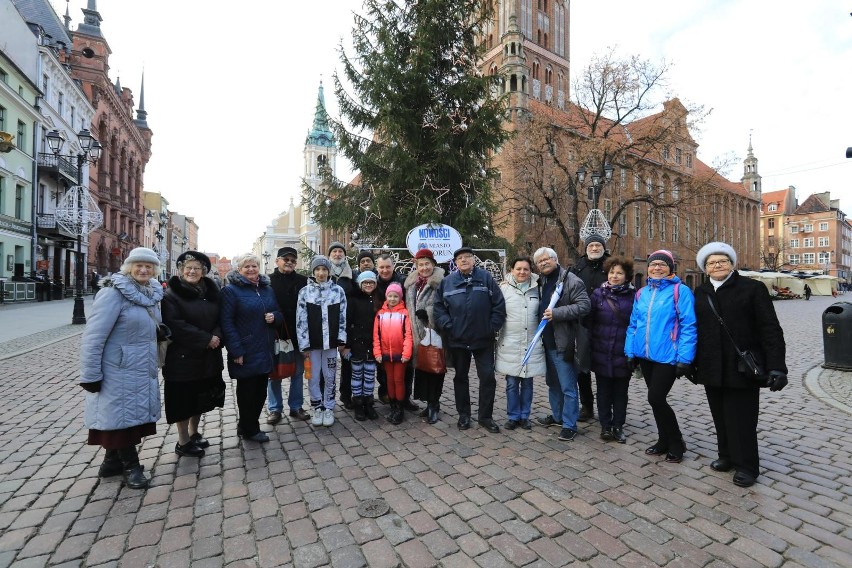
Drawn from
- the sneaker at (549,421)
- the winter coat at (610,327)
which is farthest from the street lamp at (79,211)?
the winter coat at (610,327)

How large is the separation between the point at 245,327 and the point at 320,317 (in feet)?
2.63

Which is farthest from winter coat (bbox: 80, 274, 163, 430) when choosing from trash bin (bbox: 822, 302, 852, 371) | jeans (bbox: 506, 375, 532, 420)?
trash bin (bbox: 822, 302, 852, 371)

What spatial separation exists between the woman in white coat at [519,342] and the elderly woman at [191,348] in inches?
117

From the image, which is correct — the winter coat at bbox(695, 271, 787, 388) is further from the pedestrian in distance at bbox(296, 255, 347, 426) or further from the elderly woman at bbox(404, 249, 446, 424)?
the pedestrian in distance at bbox(296, 255, 347, 426)

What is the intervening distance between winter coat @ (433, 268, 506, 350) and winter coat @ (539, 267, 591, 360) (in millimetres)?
630

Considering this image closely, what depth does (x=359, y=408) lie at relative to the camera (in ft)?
17.8

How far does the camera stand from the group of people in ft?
11.9

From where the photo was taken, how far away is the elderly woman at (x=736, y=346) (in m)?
3.60

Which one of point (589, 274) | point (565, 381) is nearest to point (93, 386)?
point (565, 381)

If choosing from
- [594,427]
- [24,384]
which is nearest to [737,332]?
[594,427]

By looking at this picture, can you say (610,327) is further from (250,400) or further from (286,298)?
(250,400)

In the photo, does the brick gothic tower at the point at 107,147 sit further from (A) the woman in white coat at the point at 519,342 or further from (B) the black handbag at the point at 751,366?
(B) the black handbag at the point at 751,366

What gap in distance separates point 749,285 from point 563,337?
168cm

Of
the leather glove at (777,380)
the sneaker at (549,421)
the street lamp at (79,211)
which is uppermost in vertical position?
the street lamp at (79,211)
